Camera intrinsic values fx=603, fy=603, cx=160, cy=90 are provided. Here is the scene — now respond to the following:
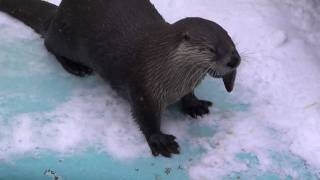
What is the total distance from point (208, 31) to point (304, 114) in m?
0.69

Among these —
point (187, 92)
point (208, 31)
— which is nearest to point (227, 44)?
point (208, 31)

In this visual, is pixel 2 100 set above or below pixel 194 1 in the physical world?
below

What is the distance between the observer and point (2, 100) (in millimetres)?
2621

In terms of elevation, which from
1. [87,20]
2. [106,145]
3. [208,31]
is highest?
[208,31]

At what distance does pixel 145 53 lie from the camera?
244 cm

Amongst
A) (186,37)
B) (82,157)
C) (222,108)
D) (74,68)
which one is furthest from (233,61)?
(74,68)

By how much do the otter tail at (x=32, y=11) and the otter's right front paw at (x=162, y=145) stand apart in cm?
98

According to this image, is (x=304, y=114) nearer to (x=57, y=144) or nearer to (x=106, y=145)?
(x=106, y=145)

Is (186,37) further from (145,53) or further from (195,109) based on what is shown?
(195,109)

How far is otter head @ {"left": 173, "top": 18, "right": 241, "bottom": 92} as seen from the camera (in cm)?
219

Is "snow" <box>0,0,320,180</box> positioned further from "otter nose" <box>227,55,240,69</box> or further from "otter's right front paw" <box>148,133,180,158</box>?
"otter nose" <box>227,55,240,69</box>

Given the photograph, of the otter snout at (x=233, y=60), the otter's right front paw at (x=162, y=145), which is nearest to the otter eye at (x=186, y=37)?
the otter snout at (x=233, y=60)

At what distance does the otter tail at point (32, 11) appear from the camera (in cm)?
308

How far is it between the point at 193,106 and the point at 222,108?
17 cm
